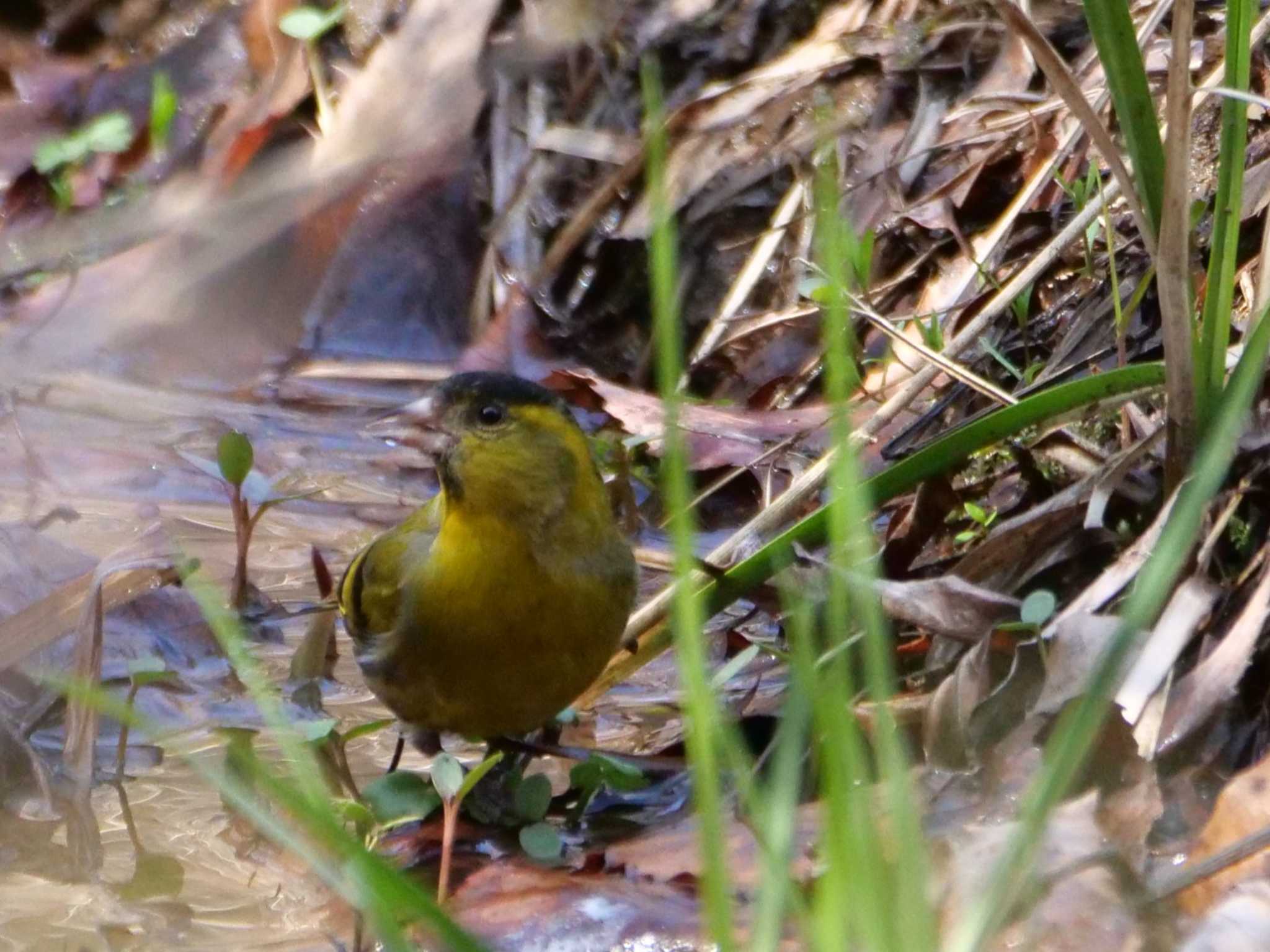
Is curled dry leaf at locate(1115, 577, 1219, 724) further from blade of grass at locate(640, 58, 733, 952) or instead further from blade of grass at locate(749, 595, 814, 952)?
blade of grass at locate(640, 58, 733, 952)

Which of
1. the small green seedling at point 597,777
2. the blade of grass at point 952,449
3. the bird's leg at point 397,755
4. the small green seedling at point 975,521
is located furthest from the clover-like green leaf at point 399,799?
the small green seedling at point 975,521

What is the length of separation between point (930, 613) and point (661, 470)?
1831mm

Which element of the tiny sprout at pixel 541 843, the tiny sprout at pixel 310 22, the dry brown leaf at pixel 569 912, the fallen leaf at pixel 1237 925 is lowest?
the tiny sprout at pixel 310 22

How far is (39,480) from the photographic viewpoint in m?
5.60

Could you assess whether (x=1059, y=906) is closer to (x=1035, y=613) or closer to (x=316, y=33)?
(x=1035, y=613)

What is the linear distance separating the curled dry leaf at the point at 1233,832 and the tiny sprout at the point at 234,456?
229cm

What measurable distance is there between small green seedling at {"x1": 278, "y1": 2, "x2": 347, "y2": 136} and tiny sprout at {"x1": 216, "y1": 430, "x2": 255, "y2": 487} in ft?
9.93

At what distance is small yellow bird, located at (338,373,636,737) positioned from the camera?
3660 millimetres

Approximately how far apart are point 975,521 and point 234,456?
5.67ft

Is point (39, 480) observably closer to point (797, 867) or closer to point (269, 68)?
point (269, 68)

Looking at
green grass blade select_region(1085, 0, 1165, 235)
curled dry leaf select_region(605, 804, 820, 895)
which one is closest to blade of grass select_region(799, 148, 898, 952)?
curled dry leaf select_region(605, 804, 820, 895)

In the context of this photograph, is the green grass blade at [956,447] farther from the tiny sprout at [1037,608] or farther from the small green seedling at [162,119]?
the small green seedling at [162,119]

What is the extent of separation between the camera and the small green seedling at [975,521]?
4246mm

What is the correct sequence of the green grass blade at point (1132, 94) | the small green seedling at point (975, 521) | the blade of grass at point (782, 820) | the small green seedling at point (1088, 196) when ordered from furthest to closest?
1. the small green seedling at point (1088, 196)
2. the small green seedling at point (975, 521)
3. the green grass blade at point (1132, 94)
4. the blade of grass at point (782, 820)
